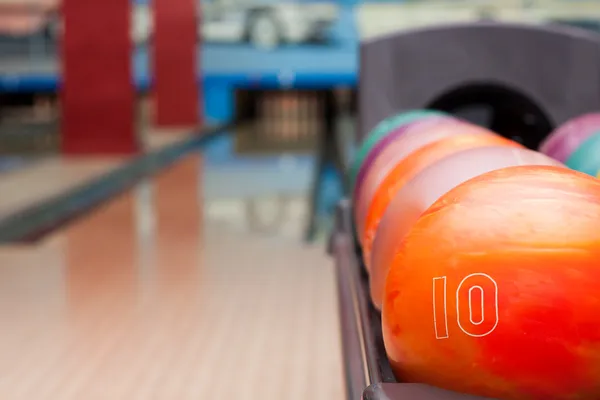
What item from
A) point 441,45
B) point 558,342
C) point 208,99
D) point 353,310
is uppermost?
point 441,45

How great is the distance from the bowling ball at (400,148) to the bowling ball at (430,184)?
256 millimetres

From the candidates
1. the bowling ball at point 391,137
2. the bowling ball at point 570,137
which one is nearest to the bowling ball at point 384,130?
the bowling ball at point 391,137

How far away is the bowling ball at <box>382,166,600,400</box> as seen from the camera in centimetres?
81

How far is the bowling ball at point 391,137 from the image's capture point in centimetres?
170

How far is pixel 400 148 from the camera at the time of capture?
1.57m

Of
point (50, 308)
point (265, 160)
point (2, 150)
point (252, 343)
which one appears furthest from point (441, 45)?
point (2, 150)

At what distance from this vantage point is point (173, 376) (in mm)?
1686

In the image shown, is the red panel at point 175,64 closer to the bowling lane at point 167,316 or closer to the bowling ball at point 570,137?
the bowling lane at point 167,316

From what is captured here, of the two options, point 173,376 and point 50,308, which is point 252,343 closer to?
point 173,376

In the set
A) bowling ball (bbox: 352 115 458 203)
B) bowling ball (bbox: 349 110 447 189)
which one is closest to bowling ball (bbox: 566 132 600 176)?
bowling ball (bbox: 352 115 458 203)

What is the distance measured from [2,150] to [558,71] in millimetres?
5129

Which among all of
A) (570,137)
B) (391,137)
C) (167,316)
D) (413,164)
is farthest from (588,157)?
(167,316)

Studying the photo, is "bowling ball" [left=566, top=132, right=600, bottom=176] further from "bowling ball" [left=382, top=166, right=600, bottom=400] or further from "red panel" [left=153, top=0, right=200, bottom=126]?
"red panel" [left=153, top=0, right=200, bottom=126]

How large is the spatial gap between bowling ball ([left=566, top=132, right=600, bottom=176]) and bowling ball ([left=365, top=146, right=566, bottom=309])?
28 cm
